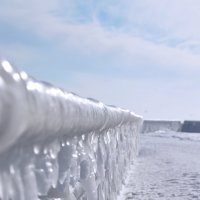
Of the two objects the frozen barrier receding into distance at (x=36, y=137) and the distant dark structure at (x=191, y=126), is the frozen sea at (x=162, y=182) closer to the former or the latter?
the frozen barrier receding into distance at (x=36, y=137)

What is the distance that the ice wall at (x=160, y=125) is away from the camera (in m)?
41.1

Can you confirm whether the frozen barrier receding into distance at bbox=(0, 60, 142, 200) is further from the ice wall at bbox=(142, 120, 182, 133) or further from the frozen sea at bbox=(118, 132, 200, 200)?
the ice wall at bbox=(142, 120, 182, 133)

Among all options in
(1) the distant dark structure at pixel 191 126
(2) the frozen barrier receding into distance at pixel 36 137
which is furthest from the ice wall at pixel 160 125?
(2) the frozen barrier receding into distance at pixel 36 137

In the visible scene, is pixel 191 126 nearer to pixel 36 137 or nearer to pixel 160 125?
pixel 160 125

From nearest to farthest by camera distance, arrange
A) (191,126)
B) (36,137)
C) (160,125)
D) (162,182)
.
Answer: (36,137) → (162,182) → (160,125) → (191,126)

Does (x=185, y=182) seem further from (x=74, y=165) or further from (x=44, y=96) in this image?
(x=44, y=96)

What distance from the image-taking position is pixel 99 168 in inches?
140

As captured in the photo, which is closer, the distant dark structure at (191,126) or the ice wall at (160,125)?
the ice wall at (160,125)

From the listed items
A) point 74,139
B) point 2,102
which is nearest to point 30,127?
point 2,102

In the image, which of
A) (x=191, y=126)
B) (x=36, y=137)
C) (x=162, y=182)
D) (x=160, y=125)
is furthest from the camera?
(x=191, y=126)

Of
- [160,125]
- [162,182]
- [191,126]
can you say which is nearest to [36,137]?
[162,182]

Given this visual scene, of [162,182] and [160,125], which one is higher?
[160,125]

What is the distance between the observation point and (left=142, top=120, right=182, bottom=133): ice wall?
41125 millimetres

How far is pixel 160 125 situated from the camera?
1844 inches
